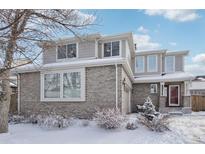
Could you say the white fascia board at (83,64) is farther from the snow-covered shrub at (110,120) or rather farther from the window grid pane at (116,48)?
the window grid pane at (116,48)

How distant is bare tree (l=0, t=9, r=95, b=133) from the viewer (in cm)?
562

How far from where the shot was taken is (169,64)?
15.3 metres

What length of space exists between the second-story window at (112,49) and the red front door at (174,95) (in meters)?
4.92

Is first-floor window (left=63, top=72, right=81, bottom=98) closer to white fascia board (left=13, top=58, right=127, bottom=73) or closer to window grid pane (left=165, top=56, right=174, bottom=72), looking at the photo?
white fascia board (left=13, top=58, right=127, bottom=73)

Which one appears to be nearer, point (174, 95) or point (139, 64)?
point (174, 95)

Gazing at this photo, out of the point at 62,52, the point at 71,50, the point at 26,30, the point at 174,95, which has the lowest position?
the point at 174,95

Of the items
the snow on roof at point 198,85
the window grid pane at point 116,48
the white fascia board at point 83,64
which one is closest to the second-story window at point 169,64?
the window grid pane at point 116,48

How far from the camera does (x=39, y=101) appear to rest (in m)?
9.54

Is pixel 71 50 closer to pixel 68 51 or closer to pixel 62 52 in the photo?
pixel 68 51

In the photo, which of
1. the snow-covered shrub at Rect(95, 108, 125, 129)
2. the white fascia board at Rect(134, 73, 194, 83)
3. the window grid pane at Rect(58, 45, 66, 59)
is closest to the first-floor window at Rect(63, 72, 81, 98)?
the snow-covered shrub at Rect(95, 108, 125, 129)

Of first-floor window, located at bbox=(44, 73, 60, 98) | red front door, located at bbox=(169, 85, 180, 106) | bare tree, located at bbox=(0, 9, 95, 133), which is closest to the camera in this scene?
bare tree, located at bbox=(0, 9, 95, 133)

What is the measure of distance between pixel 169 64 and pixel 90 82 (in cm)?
857

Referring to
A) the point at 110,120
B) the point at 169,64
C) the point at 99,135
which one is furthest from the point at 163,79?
the point at 99,135
